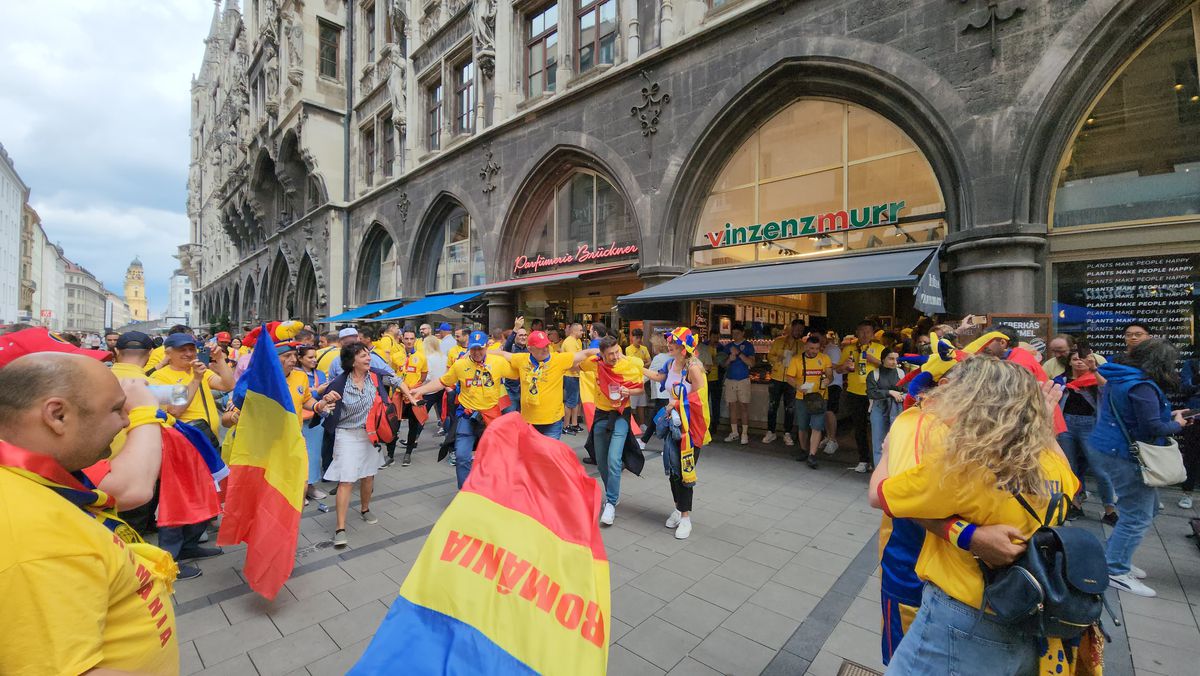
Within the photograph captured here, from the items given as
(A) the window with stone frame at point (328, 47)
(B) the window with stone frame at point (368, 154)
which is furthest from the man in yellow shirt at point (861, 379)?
(A) the window with stone frame at point (328, 47)

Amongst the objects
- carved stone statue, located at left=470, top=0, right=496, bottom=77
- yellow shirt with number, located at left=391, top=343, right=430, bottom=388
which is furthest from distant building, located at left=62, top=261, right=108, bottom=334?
yellow shirt with number, located at left=391, top=343, right=430, bottom=388

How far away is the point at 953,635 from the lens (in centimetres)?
171

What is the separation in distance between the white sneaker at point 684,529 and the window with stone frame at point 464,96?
14496mm

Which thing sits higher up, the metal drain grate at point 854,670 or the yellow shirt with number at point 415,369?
the yellow shirt with number at point 415,369

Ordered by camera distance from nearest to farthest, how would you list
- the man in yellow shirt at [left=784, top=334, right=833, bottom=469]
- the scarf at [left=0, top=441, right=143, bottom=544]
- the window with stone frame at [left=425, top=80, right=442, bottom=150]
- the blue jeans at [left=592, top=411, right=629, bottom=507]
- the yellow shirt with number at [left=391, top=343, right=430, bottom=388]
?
the scarf at [left=0, top=441, right=143, bottom=544]
the blue jeans at [left=592, top=411, right=629, bottom=507]
the man in yellow shirt at [left=784, top=334, right=833, bottom=469]
the yellow shirt with number at [left=391, top=343, right=430, bottom=388]
the window with stone frame at [left=425, top=80, right=442, bottom=150]

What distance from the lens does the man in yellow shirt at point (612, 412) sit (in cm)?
530

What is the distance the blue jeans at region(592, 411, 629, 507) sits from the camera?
5.38 m

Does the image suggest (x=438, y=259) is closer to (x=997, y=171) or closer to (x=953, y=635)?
(x=997, y=171)

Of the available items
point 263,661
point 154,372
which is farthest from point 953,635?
point 154,372

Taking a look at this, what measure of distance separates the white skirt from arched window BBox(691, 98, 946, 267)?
7398mm

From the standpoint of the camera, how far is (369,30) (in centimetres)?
2277

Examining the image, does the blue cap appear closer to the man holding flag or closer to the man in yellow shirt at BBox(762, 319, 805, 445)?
the man holding flag

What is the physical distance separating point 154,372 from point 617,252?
8717 millimetres

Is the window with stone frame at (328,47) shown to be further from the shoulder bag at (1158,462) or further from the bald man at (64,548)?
the shoulder bag at (1158,462)
